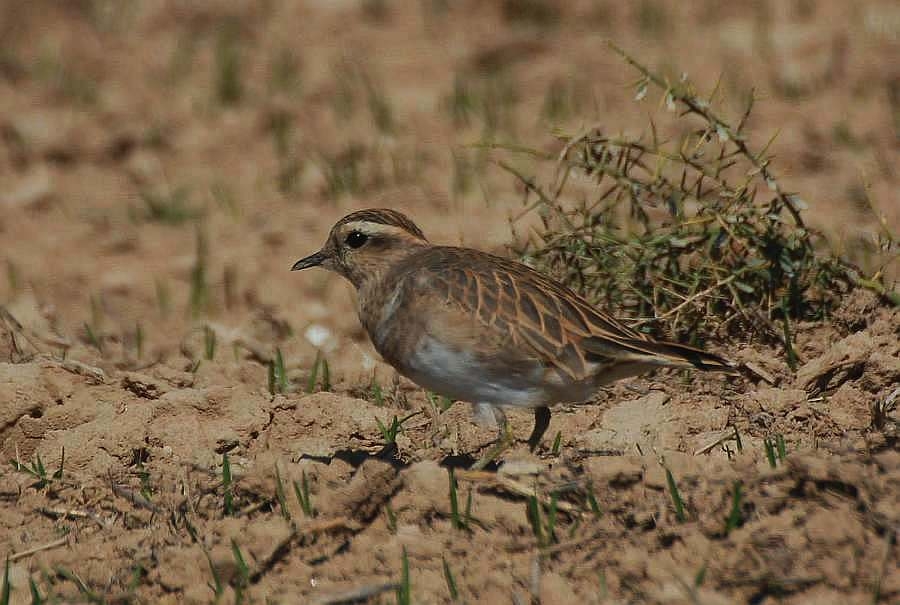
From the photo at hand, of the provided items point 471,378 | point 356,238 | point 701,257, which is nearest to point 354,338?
point 356,238

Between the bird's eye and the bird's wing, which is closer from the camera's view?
the bird's wing

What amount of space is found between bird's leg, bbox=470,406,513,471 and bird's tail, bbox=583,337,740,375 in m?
0.45

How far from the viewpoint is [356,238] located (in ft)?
20.0

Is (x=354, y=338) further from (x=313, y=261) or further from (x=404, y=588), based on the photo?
(x=404, y=588)

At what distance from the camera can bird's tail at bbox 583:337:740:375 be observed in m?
5.15

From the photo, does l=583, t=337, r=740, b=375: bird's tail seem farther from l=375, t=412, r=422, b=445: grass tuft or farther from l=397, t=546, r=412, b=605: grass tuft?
l=397, t=546, r=412, b=605: grass tuft

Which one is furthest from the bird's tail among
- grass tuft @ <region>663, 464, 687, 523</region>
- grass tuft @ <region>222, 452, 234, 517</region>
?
grass tuft @ <region>222, 452, 234, 517</region>

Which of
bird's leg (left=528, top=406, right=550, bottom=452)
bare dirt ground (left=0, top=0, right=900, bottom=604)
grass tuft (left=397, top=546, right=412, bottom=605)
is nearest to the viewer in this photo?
grass tuft (left=397, top=546, right=412, bottom=605)

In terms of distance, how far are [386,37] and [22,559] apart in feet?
28.9

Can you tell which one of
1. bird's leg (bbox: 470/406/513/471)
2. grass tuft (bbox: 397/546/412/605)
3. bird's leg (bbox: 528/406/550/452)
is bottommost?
grass tuft (bbox: 397/546/412/605)

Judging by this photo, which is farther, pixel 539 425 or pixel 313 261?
pixel 313 261

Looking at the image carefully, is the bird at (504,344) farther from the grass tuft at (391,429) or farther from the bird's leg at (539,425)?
the grass tuft at (391,429)

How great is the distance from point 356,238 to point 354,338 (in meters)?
2.08

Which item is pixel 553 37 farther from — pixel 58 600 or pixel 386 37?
pixel 58 600
